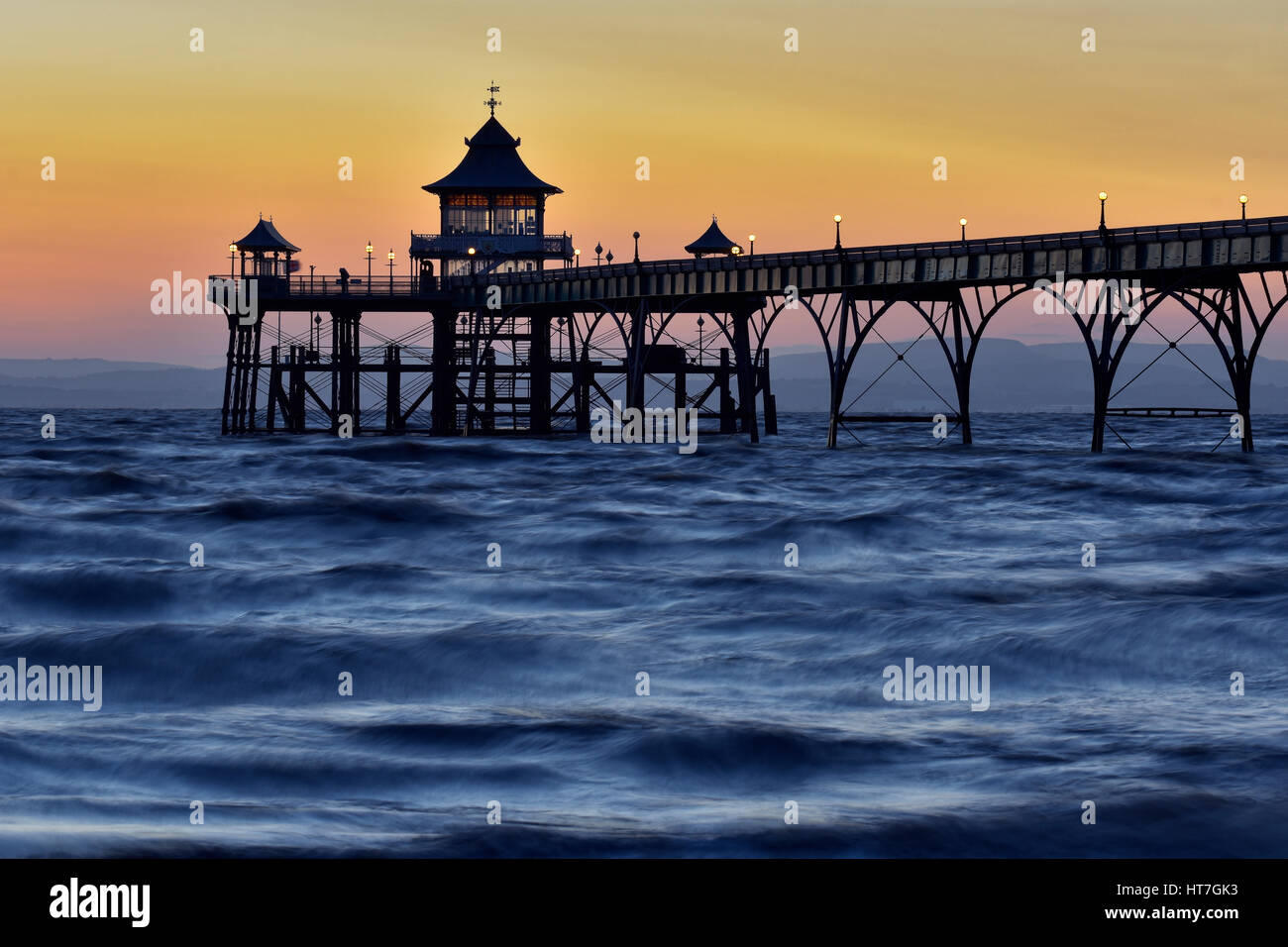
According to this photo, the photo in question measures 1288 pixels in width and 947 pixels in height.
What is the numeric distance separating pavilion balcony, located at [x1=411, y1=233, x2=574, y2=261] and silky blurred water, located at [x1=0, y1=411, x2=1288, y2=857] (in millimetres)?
61331

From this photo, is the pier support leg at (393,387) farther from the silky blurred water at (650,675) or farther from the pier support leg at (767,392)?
the silky blurred water at (650,675)

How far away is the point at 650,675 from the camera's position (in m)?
22.3

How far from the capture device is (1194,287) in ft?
221

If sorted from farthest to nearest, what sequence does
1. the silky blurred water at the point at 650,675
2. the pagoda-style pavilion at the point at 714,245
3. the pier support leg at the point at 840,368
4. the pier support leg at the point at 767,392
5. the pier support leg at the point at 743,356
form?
1. the pagoda-style pavilion at the point at 714,245
2. the pier support leg at the point at 767,392
3. the pier support leg at the point at 743,356
4. the pier support leg at the point at 840,368
5. the silky blurred water at the point at 650,675

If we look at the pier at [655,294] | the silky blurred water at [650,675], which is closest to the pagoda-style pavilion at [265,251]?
the pier at [655,294]

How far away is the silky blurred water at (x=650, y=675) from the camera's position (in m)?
14.1

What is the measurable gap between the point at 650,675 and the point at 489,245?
3632 inches

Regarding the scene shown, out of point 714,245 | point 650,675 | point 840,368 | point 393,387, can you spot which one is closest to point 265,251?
point 393,387

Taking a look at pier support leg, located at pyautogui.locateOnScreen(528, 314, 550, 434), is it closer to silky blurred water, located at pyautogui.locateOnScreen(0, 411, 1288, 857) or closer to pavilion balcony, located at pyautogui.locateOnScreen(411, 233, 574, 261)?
pavilion balcony, located at pyautogui.locateOnScreen(411, 233, 574, 261)

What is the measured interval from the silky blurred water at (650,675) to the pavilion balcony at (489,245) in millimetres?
61331

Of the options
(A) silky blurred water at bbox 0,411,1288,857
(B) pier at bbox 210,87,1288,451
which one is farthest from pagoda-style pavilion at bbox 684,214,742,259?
(A) silky blurred water at bbox 0,411,1288,857
